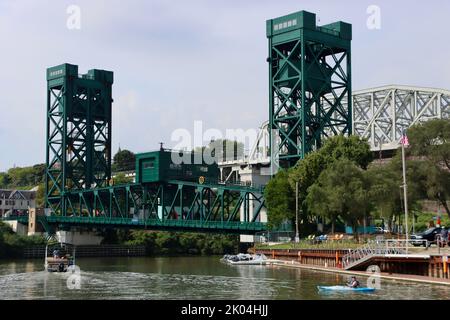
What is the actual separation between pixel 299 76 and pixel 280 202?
103 feet

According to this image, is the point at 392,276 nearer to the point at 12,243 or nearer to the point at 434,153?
the point at 434,153

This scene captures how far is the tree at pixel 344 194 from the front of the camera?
336 feet

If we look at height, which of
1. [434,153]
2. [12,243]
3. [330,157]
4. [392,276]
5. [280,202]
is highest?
[330,157]

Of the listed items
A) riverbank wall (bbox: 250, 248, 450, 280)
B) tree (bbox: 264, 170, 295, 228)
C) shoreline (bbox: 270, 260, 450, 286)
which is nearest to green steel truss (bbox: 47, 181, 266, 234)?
tree (bbox: 264, 170, 295, 228)

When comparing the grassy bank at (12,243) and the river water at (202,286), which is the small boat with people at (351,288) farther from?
the grassy bank at (12,243)

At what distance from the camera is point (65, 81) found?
198250mm

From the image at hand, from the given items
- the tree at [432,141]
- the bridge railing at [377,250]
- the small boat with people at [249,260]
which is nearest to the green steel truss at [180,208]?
the small boat with people at [249,260]

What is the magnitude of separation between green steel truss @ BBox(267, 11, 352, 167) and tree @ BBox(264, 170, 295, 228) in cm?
1606

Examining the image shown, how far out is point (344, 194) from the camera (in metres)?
102

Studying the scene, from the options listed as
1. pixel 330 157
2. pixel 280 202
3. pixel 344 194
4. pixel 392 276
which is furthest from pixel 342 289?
pixel 280 202

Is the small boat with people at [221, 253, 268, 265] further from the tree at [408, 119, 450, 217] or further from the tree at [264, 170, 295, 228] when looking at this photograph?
the tree at [408, 119, 450, 217]

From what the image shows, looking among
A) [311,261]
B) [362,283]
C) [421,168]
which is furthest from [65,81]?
[362,283]

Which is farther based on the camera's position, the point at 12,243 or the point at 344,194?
the point at 12,243
